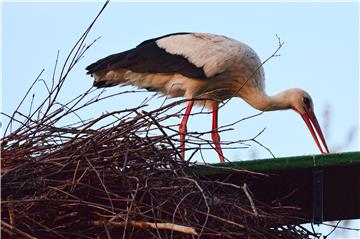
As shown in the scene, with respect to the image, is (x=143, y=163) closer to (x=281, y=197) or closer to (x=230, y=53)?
(x=281, y=197)

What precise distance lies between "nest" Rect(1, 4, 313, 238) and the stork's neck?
10.2 feet

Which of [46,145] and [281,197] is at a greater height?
[46,145]

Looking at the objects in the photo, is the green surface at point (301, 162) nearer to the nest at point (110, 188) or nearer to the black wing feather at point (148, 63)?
the nest at point (110, 188)

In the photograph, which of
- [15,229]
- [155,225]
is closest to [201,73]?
[155,225]

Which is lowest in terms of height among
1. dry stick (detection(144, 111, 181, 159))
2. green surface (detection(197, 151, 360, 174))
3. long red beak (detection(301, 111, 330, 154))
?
long red beak (detection(301, 111, 330, 154))

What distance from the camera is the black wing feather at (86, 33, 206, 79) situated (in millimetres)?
8234

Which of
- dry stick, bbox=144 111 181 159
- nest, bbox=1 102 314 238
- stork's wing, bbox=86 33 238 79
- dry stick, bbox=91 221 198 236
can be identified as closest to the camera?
dry stick, bbox=91 221 198 236

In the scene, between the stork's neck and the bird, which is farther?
the stork's neck

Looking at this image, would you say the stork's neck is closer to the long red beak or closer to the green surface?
the long red beak

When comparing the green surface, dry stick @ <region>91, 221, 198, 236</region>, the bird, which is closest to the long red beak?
the bird

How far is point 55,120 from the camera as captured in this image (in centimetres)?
520

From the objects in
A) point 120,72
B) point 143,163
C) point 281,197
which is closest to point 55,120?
point 143,163

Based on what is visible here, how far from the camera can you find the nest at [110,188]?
4812 millimetres

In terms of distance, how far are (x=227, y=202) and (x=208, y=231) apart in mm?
356
